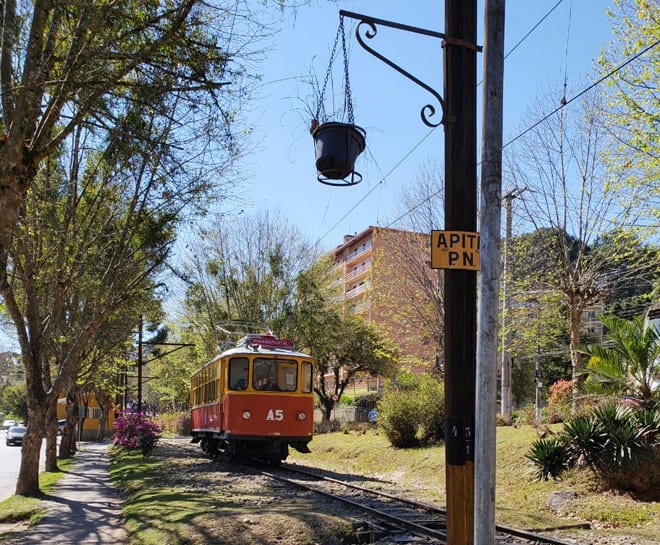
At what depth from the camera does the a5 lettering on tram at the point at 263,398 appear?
17.1 meters

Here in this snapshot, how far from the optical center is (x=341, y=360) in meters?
39.8

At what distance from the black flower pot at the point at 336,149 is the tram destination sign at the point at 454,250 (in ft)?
3.65

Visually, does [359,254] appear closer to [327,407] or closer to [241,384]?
[327,407]

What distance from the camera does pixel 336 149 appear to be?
5766 millimetres

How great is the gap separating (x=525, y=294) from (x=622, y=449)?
34.8ft

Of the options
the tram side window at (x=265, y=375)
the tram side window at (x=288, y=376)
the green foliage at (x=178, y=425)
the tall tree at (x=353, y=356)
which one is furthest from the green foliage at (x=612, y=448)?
the green foliage at (x=178, y=425)

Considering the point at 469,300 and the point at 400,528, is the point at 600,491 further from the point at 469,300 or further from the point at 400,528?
the point at 469,300

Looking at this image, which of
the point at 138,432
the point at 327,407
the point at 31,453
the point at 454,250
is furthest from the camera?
the point at 327,407

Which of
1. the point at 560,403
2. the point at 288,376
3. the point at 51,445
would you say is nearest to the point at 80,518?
the point at 288,376

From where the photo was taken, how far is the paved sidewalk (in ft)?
31.1

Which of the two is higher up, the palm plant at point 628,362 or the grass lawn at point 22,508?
the palm plant at point 628,362

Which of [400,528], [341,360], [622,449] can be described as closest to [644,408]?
[622,449]

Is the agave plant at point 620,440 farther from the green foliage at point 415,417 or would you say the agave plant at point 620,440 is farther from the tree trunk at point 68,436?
the tree trunk at point 68,436

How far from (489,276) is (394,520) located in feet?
18.0
